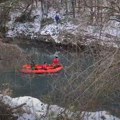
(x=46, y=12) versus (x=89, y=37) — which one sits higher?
(x=89, y=37)

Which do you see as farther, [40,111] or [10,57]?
[10,57]

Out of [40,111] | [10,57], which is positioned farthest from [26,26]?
[40,111]

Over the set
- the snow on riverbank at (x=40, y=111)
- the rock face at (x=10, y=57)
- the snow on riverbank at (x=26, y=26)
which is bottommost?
the snow on riverbank at (x=26, y=26)

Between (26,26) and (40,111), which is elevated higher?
(40,111)

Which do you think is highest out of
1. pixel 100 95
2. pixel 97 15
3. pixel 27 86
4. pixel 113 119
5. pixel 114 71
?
pixel 97 15

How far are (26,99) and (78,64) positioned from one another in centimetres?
406

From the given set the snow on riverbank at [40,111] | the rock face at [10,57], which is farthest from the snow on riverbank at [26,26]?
the snow on riverbank at [40,111]

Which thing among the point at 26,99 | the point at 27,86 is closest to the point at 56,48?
the point at 27,86

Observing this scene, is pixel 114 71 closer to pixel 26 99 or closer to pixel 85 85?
pixel 85 85

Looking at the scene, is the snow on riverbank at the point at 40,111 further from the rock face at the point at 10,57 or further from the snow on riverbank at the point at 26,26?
the snow on riverbank at the point at 26,26

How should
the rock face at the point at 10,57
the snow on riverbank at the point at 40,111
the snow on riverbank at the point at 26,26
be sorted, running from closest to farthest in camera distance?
the snow on riverbank at the point at 40,111 → the rock face at the point at 10,57 → the snow on riverbank at the point at 26,26

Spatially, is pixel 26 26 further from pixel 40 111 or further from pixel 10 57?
pixel 40 111

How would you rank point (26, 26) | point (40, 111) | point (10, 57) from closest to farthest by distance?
1. point (40, 111)
2. point (10, 57)
3. point (26, 26)

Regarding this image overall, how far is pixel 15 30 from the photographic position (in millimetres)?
26891
